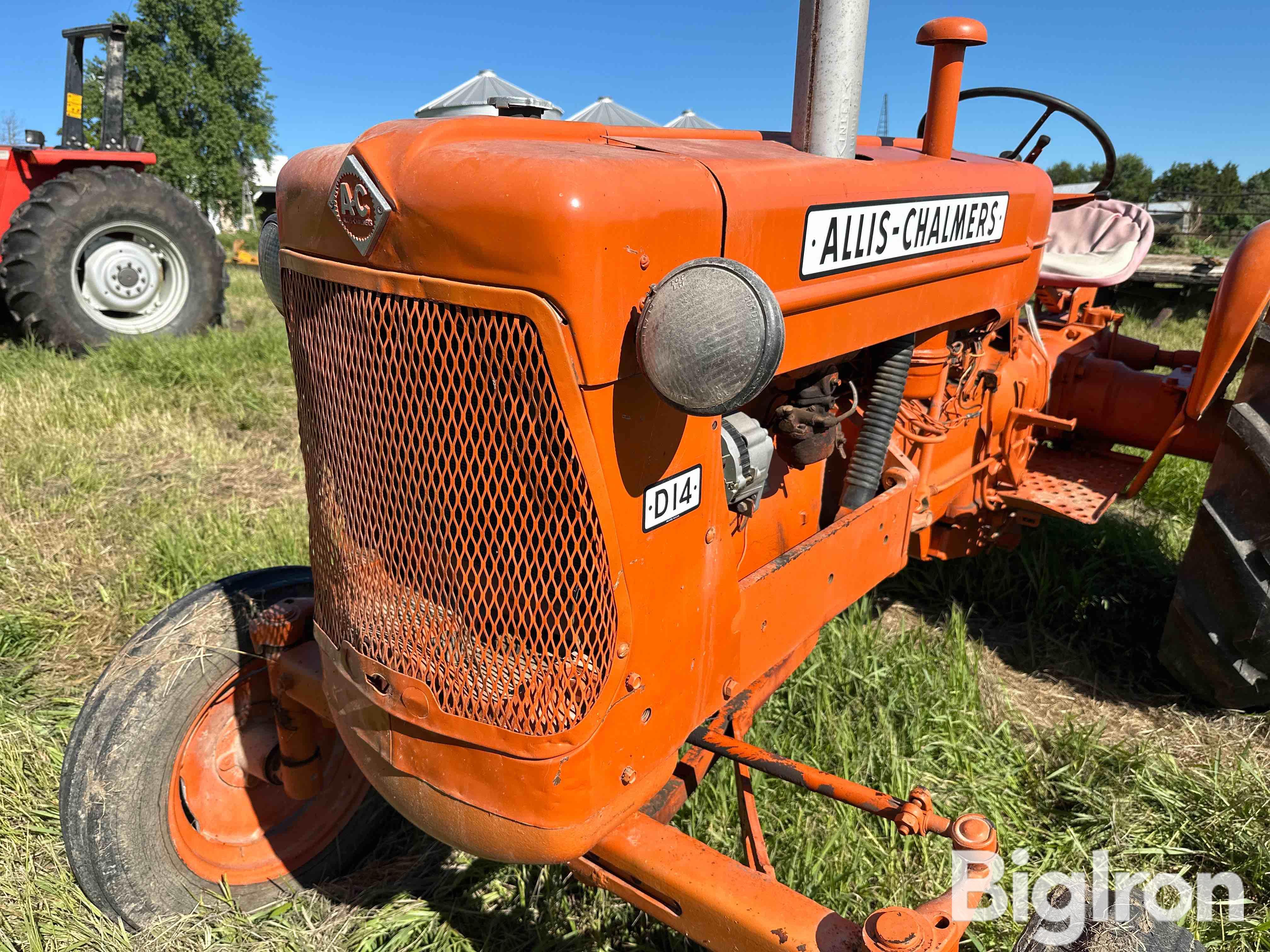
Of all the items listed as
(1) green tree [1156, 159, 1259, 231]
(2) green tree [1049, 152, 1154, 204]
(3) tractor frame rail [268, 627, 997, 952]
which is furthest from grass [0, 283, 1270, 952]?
(2) green tree [1049, 152, 1154, 204]

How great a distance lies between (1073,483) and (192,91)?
38042mm

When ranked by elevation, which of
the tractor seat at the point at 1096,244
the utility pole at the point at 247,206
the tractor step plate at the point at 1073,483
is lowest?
the utility pole at the point at 247,206

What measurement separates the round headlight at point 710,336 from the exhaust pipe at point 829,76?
1.99 feet

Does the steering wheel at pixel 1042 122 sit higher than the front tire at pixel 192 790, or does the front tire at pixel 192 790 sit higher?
the steering wheel at pixel 1042 122

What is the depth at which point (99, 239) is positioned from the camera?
244 inches

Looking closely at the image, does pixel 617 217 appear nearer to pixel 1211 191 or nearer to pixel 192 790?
pixel 192 790

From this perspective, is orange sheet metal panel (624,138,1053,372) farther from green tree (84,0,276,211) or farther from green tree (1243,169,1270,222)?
green tree (84,0,276,211)

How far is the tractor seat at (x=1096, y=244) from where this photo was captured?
3.37m

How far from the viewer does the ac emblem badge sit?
1.17 metres

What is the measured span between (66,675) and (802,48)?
8.91 feet

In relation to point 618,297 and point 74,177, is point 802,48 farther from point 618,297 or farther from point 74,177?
point 74,177

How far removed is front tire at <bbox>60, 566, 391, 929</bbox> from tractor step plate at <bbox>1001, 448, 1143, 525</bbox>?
2.05 meters

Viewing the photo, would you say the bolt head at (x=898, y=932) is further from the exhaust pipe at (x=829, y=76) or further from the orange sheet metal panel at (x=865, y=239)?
the exhaust pipe at (x=829, y=76)

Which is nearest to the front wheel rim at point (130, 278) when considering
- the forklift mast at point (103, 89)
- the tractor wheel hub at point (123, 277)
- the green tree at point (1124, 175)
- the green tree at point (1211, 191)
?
the tractor wheel hub at point (123, 277)
